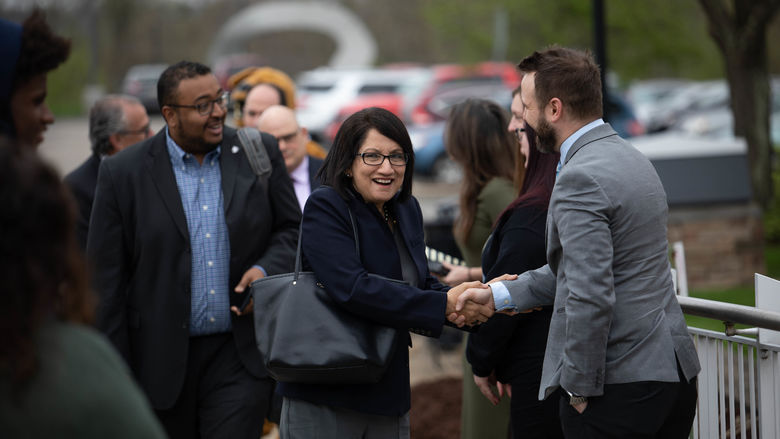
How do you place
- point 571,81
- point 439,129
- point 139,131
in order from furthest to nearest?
point 439,129 → point 139,131 → point 571,81

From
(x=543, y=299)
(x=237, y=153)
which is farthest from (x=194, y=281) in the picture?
(x=543, y=299)

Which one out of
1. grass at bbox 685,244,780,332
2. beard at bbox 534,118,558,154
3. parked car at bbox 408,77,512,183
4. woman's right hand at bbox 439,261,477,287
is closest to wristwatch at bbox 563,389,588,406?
beard at bbox 534,118,558,154

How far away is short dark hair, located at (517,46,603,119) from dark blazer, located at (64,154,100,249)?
8.65 feet

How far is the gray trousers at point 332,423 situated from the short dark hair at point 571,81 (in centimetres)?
139

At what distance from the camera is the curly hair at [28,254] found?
5.68 feet

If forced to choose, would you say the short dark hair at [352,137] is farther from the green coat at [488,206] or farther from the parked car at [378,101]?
the parked car at [378,101]

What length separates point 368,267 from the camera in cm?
358

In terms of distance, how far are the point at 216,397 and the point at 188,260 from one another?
2.17 feet

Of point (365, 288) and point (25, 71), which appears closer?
point (25, 71)

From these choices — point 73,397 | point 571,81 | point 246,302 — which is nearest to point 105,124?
point 246,302

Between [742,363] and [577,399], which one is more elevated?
[577,399]

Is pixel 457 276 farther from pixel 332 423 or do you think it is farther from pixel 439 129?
pixel 439 129

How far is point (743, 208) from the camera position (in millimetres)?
9344

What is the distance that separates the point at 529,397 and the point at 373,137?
1.33 metres
